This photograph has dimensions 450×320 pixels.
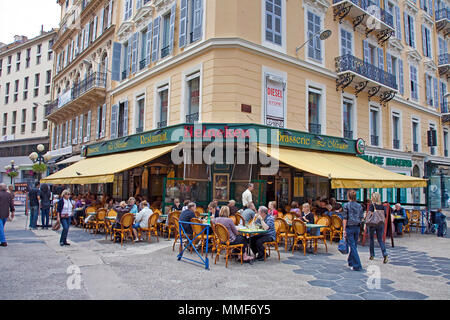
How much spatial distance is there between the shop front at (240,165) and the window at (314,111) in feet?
2.06

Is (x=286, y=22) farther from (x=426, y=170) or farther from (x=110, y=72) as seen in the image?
(x=426, y=170)

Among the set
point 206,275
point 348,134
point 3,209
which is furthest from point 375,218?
point 3,209

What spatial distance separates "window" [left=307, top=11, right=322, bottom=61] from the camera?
1366cm

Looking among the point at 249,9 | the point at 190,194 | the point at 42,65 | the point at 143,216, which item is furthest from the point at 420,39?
the point at 42,65

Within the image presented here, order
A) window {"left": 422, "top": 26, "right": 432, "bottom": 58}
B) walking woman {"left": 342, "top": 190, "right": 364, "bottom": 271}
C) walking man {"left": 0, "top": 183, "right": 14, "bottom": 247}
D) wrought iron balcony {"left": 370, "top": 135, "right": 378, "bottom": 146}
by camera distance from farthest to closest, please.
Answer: window {"left": 422, "top": 26, "right": 432, "bottom": 58} → wrought iron balcony {"left": 370, "top": 135, "right": 378, "bottom": 146} → walking man {"left": 0, "top": 183, "right": 14, "bottom": 247} → walking woman {"left": 342, "top": 190, "right": 364, "bottom": 271}

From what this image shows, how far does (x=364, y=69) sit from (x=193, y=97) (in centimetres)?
851

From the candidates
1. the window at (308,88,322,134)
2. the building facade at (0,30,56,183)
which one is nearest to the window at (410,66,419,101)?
the window at (308,88,322,134)

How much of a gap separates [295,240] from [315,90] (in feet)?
25.9

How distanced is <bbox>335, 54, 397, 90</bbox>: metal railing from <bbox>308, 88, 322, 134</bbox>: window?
1.82 metres

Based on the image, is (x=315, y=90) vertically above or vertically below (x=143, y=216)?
above

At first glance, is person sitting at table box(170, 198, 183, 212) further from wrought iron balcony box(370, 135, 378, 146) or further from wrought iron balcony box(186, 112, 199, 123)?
wrought iron balcony box(370, 135, 378, 146)

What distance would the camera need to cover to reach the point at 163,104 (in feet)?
46.4

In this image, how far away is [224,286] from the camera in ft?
16.7

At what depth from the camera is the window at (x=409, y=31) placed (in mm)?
19656
